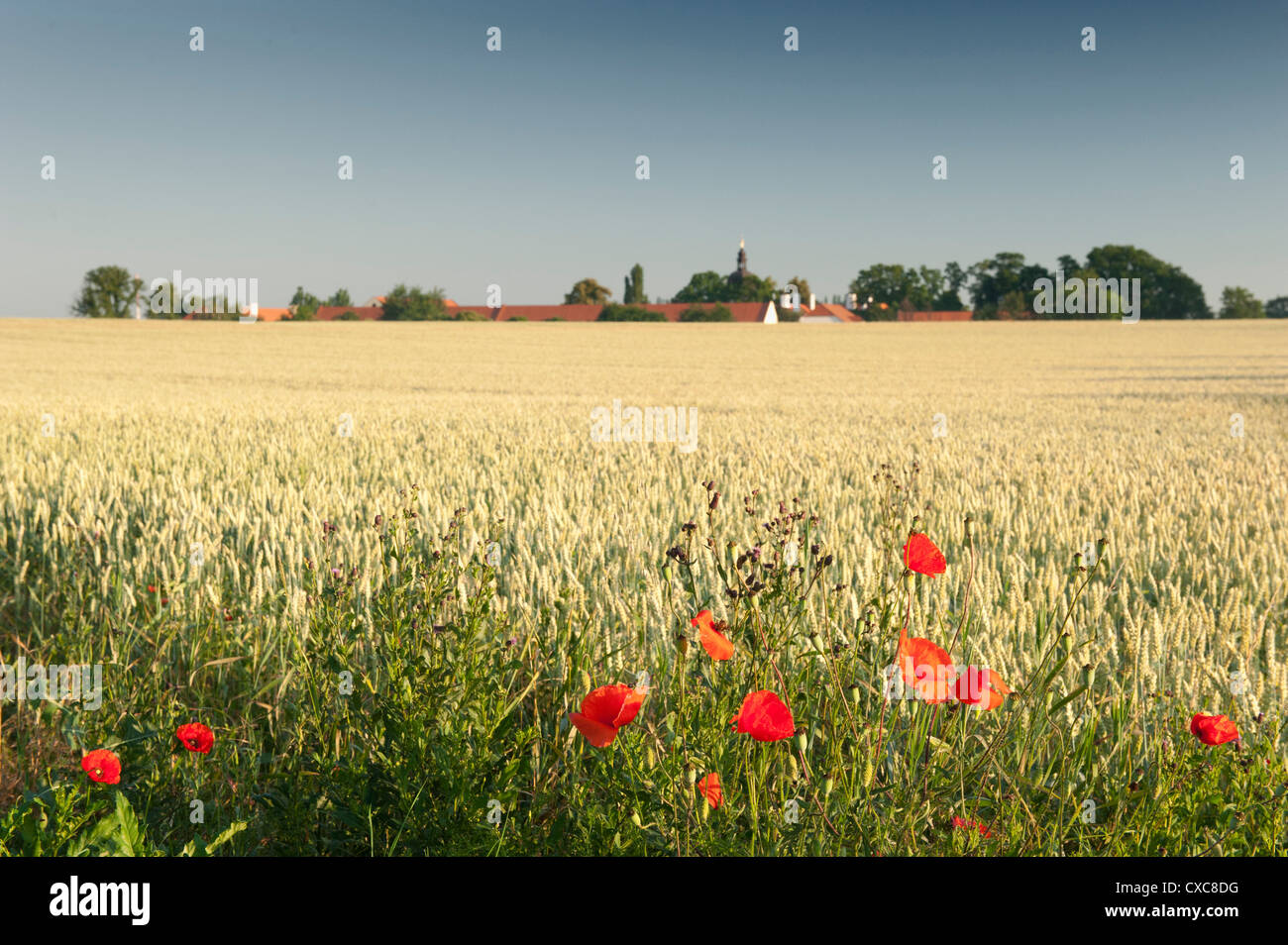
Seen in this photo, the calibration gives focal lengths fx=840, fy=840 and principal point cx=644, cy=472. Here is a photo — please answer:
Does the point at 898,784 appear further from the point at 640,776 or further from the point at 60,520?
the point at 60,520

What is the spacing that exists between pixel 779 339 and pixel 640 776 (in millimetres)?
47836

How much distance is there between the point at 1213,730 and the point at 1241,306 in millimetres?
93158

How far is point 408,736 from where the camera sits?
1708 millimetres

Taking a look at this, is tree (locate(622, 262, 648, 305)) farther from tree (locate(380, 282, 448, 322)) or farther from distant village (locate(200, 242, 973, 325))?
tree (locate(380, 282, 448, 322))

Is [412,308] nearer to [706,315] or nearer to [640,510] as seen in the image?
[706,315]

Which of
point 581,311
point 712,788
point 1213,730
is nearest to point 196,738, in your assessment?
point 712,788

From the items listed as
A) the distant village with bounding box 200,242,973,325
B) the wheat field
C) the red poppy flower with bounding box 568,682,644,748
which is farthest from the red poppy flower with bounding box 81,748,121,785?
the distant village with bounding box 200,242,973,325

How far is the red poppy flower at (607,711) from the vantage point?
141 cm

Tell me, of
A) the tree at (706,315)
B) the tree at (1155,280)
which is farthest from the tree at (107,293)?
the tree at (1155,280)

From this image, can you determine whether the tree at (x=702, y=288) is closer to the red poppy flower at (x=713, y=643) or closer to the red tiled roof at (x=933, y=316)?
the red tiled roof at (x=933, y=316)

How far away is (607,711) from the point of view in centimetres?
143

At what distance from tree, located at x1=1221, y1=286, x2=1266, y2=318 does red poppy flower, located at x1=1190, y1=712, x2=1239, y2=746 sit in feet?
302

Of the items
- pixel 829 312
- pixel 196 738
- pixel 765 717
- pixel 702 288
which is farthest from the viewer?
pixel 829 312

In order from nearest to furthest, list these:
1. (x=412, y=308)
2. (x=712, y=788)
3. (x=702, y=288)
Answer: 1. (x=712, y=788)
2. (x=412, y=308)
3. (x=702, y=288)
